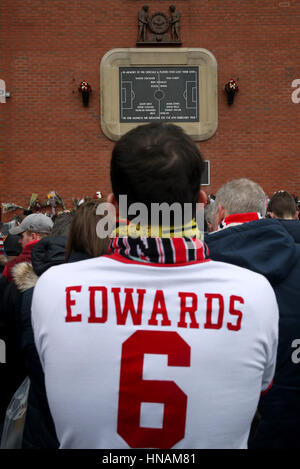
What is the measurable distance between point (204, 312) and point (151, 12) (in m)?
9.84

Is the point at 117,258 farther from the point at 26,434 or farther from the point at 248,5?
the point at 248,5

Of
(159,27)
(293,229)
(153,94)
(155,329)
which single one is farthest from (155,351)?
(159,27)

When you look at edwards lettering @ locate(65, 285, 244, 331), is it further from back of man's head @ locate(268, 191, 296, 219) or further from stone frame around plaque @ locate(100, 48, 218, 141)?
stone frame around plaque @ locate(100, 48, 218, 141)

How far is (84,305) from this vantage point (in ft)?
3.44

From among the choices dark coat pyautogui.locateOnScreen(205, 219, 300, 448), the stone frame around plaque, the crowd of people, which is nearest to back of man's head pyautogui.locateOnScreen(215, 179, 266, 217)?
dark coat pyautogui.locateOnScreen(205, 219, 300, 448)

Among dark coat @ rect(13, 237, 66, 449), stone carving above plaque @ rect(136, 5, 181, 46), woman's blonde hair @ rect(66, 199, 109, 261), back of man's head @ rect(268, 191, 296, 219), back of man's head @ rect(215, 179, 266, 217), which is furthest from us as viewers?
stone carving above plaque @ rect(136, 5, 181, 46)

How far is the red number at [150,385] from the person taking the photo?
1.03 metres

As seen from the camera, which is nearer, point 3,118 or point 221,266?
point 221,266

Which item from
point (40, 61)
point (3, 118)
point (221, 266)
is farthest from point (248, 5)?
point (221, 266)

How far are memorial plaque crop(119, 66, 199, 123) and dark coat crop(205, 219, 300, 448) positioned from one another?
808 cm

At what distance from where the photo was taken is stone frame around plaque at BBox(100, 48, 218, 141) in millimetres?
9461

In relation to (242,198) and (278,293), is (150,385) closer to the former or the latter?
(278,293)

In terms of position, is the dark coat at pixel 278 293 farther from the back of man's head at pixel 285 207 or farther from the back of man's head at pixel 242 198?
the back of man's head at pixel 285 207

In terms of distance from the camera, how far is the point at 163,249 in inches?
42.5
